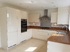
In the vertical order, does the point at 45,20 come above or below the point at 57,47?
above

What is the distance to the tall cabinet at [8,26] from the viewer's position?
3528mm

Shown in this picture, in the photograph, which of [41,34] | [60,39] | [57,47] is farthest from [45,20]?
[57,47]

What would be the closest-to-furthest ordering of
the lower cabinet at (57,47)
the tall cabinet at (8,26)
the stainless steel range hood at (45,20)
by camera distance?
the lower cabinet at (57,47) → the tall cabinet at (8,26) → the stainless steel range hood at (45,20)

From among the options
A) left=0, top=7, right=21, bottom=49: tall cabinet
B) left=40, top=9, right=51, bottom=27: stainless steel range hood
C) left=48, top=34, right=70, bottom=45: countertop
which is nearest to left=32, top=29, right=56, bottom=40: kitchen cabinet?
left=40, top=9, right=51, bottom=27: stainless steel range hood

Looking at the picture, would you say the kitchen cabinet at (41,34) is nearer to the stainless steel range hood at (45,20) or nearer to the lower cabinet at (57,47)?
the stainless steel range hood at (45,20)

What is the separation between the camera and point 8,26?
3543 mm

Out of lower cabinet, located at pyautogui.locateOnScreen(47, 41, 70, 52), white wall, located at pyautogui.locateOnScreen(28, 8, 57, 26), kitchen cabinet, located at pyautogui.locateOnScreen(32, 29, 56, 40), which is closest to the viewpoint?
lower cabinet, located at pyautogui.locateOnScreen(47, 41, 70, 52)

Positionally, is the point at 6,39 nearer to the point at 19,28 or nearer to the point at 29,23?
the point at 19,28

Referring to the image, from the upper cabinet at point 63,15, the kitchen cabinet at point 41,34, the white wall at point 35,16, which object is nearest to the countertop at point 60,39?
the upper cabinet at point 63,15

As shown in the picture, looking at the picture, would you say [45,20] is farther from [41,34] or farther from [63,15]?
[63,15]

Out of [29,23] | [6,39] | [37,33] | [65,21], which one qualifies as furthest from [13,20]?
[65,21]

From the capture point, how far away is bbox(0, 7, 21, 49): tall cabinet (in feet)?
11.6

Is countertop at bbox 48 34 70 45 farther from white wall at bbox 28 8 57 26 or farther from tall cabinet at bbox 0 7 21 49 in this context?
white wall at bbox 28 8 57 26

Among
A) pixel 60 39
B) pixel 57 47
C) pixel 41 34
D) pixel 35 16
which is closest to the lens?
pixel 57 47
